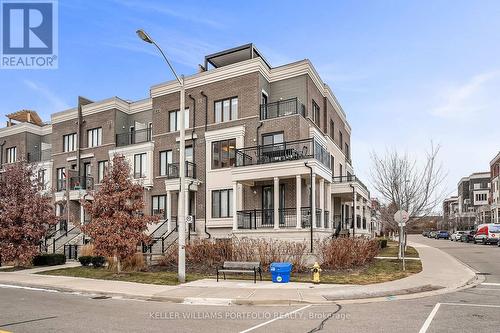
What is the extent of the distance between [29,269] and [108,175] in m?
7.48

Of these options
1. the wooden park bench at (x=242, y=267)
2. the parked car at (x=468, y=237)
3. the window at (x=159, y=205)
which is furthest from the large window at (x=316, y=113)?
the parked car at (x=468, y=237)

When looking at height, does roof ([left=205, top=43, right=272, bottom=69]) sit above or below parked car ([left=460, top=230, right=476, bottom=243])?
above

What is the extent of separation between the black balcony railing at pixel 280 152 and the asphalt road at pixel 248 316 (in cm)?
1162

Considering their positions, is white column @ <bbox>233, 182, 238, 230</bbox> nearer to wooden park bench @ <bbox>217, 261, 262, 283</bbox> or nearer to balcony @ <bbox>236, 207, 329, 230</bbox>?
balcony @ <bbox>236, 207, 329, 230</bbox>

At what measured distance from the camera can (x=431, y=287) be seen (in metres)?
14.9

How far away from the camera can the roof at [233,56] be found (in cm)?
2878

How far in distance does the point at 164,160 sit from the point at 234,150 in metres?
6.39

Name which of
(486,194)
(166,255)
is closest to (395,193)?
(166,255)

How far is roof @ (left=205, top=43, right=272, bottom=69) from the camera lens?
2878 centimetres

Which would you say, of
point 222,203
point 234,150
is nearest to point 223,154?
point 234,150

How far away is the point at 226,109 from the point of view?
91.4 feet

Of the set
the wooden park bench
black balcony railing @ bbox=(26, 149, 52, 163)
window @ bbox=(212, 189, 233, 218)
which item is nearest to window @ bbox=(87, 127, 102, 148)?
black balcony railing @ bbox=(26, 149, 52, 163)

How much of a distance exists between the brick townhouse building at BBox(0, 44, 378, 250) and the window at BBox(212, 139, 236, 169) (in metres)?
0.07

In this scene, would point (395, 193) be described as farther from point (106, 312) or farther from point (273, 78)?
point (106, 312)
